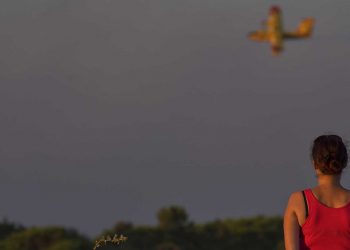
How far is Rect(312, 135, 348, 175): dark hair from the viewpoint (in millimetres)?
8695

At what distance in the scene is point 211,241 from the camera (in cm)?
8394

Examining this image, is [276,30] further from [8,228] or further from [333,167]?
[333,167]

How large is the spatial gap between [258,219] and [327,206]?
262 feet

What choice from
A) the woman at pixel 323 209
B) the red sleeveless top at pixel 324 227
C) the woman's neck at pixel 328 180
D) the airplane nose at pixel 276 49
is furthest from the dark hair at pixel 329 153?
the airplane nose at pixel 276 49

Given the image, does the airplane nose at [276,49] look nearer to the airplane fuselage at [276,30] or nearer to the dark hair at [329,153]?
the airplane fuselage at [276,30]

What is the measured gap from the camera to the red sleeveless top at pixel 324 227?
8789 mm

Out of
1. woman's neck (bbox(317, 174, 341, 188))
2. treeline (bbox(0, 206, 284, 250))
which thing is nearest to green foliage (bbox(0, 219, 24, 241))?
treeline (bbox(0, 206, 284, 250))

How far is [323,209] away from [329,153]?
451 millimetres

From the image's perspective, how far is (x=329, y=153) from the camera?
342 inches

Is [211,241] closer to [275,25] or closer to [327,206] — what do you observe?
[275,25]

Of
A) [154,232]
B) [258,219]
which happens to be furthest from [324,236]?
[258,219]

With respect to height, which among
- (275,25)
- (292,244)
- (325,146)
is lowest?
(292,244)

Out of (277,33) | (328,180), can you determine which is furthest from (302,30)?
(328,180)

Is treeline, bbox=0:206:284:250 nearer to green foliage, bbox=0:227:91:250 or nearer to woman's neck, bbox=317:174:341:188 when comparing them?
green foliage, bbox=0:227:91:250
